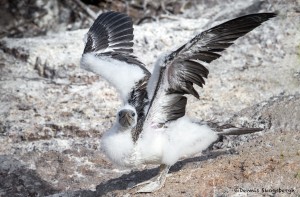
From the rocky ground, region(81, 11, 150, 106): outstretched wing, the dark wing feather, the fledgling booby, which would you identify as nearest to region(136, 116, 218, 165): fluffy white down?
the fledgling booby

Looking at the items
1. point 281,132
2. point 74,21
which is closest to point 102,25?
point 281,132

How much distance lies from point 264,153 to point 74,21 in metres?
6.43

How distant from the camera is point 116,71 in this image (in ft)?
22.7

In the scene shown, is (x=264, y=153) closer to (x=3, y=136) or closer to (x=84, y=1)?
(x=3, y=136)

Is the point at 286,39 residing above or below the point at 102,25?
above

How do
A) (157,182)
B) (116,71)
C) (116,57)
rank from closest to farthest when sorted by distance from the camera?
(157,182) → (116,71) → (116,57)

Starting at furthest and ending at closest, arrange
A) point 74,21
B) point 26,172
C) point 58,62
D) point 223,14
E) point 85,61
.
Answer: point 74,21 < point 223,14 < point 58,62 < point 26,172 < point 85,61

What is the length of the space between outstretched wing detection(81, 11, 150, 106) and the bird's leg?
26.5 inches

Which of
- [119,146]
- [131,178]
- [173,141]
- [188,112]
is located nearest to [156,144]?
[173,141]

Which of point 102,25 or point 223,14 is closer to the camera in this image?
point 102,25

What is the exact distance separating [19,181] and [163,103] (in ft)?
7.10

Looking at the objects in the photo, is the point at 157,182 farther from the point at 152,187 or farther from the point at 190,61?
the point at 190,61

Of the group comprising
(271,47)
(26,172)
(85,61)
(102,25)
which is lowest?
(26,172)

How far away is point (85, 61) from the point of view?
23.2 ft
